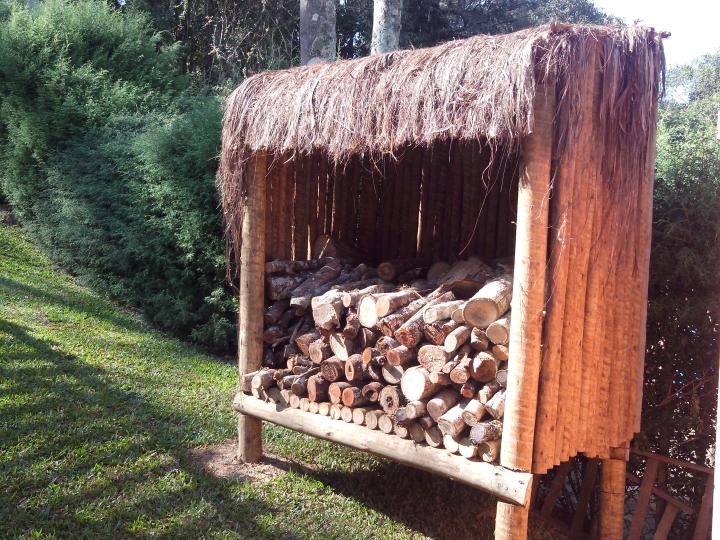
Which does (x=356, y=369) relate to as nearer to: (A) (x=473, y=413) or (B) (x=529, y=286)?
(A) (x=473, y=413)

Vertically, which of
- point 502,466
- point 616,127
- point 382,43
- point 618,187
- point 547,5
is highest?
point 547,5

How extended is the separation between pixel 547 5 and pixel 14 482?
17.0 m

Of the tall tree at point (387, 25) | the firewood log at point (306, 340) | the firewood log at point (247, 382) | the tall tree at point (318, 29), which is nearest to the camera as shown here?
the firewood log at point (306, 340)

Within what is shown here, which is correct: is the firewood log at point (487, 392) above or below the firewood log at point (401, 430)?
above

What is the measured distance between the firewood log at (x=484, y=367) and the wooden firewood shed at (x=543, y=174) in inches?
11.2

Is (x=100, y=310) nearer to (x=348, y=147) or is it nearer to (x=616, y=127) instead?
(x=348, y=147)

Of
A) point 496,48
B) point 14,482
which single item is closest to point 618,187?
point 496,48

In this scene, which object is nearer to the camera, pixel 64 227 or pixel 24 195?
pixel 64 227

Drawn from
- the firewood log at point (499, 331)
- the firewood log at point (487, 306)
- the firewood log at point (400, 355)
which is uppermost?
the firewood log at point (487, 306)

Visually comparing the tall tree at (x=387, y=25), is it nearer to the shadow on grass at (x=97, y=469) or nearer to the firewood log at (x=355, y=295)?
the firewood log at (x=355, y=295)

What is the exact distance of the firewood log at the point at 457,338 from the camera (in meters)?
4.20

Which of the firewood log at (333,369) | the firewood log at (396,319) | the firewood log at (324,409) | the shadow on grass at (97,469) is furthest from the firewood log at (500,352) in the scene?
the shadow on grass at (97,469)

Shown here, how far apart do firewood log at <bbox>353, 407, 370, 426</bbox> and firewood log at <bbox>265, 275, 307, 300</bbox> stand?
1358mm

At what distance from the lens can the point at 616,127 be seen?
3.98 metres
